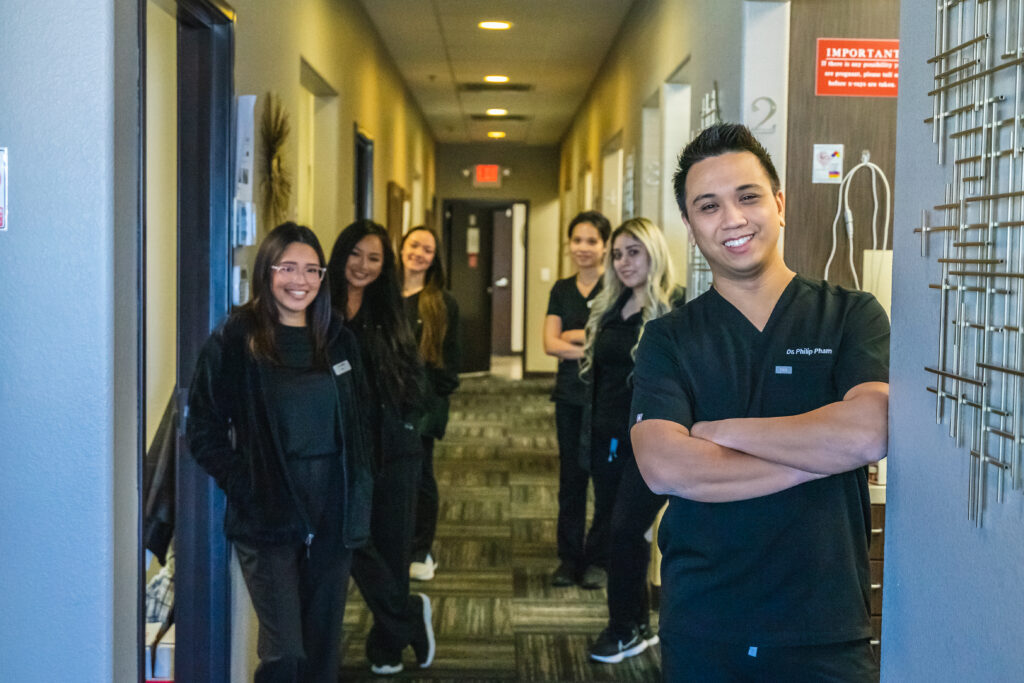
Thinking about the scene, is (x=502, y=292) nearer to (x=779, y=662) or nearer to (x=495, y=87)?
(x=495, y=87)

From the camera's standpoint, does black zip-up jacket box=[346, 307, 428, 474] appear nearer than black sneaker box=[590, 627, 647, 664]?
Yes

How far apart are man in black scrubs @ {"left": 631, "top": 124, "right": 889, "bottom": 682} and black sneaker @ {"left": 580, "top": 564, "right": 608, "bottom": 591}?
2.86 meters

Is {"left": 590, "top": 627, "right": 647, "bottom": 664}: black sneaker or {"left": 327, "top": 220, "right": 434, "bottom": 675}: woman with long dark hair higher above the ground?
{"left": 327, "top": 220, "right": 434, "bottom": 675}: woman with long dark hair

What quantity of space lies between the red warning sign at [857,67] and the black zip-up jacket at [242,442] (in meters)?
2.14

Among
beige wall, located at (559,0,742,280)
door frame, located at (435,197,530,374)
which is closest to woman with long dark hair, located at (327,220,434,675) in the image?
beige wall, located at (559,0,742,280)

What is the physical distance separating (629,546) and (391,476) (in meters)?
0.83

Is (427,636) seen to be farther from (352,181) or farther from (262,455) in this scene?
(352,181)

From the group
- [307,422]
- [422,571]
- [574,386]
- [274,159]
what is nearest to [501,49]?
[574,386]

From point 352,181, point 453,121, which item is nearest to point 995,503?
point 352,181

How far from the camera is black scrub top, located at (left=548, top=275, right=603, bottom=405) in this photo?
14.0 ft

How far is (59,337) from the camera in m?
1.91

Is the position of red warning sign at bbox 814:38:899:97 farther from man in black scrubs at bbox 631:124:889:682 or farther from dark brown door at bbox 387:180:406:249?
dark brown door at bbox 387:180:406:249

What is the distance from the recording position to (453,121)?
11.9m

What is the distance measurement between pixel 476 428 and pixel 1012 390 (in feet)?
25.2
